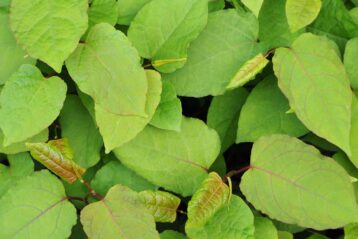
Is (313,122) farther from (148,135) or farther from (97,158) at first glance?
(97,158)

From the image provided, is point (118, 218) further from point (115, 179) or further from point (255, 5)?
point (255, 5)

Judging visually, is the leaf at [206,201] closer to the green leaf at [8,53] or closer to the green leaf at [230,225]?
the green leaf at [230,225]

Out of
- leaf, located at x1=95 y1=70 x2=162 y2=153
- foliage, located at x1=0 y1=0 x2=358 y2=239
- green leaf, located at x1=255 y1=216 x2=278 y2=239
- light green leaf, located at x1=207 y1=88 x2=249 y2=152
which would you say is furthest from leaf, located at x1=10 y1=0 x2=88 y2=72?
green leaf, located at x1=255 y1=216 x2=278 y2=239

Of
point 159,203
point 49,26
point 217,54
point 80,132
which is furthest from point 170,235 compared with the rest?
point 49,26

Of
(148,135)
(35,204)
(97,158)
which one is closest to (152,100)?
(148,135)

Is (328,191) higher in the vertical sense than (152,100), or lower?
lower

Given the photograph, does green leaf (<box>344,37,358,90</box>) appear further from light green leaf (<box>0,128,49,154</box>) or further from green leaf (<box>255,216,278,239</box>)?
light green leaf (<box>0,128,49,154</box>)
